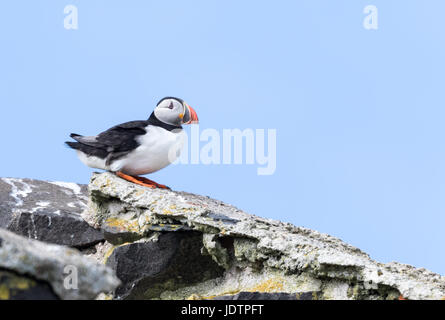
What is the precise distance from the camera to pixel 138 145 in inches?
321

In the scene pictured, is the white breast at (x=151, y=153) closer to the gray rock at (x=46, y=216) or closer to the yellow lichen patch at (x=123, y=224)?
the yellow lichen patch at (x=123, y=224)

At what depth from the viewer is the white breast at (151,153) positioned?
8.15 m

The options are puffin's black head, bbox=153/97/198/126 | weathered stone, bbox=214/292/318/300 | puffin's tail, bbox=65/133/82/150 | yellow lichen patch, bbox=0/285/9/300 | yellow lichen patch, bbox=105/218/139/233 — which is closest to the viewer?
yellow lichen patch, bbox=0/285/9/300

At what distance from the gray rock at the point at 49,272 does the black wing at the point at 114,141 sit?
15.7 ft

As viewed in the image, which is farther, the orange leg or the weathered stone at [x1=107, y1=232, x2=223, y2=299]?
the orange leg

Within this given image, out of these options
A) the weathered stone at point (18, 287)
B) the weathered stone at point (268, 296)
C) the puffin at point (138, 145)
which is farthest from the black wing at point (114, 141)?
the weathered stone at point (18, 287)

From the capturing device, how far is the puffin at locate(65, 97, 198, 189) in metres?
8.14

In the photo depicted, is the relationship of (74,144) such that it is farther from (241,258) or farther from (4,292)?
(4,292)

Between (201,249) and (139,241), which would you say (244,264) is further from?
(139,241)

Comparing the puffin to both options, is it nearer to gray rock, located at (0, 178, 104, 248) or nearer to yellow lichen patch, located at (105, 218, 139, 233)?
yellow lichen patch, located at (105, 218, 139, 233)

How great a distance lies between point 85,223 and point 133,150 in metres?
1.14

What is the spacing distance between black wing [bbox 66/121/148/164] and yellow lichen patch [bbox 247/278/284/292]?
269 cm

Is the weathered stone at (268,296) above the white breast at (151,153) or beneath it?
beneath

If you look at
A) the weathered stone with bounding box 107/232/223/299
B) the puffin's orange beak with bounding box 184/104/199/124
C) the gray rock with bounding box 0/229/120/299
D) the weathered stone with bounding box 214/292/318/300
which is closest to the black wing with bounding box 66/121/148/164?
the puffin's orange beak with bounding box 184/104/199/124
